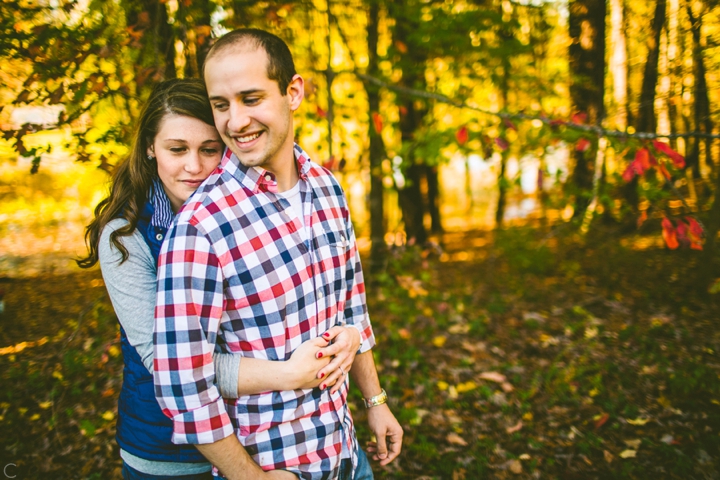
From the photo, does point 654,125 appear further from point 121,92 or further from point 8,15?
point 8,15

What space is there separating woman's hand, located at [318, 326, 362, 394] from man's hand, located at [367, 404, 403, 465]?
0.39 m

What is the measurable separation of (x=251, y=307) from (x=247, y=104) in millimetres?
684

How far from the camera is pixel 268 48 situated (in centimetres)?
145

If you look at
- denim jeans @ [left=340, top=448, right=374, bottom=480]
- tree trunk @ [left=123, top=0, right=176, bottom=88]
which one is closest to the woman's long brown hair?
tree trunk @ [left=123, top=0, right=176, bottom=88]

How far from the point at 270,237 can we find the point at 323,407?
637 mm

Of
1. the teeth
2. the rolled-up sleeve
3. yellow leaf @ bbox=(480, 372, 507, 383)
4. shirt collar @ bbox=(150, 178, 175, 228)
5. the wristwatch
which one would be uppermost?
the teeth

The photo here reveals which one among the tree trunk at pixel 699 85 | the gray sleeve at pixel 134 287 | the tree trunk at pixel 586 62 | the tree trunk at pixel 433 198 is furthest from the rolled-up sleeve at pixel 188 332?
the tree trunk at pixel 433 198

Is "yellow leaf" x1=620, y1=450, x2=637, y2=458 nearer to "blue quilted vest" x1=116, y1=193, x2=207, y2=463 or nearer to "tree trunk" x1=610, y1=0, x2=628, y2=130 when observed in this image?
"blue quilted vest" x1=116, y1=193, x2=207, y2=463

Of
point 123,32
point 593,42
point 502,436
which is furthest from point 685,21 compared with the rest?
point 123,32

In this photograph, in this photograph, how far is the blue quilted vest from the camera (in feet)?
4.80

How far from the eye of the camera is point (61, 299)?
4.54 m

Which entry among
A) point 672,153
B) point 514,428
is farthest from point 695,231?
point 514,428

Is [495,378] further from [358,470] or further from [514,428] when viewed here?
[358,470]

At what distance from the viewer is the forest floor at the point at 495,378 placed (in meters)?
3.07
